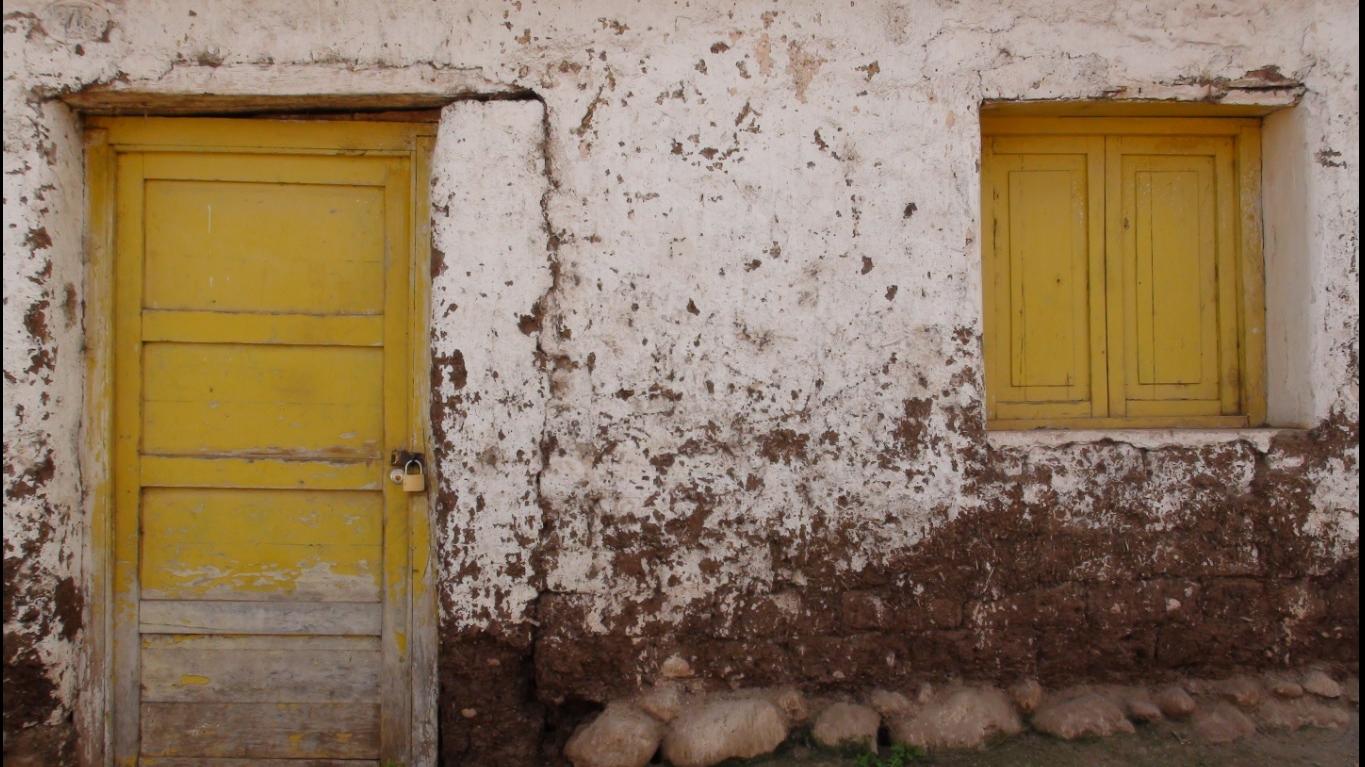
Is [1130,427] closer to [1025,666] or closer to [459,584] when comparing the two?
Answer: [1025,666]

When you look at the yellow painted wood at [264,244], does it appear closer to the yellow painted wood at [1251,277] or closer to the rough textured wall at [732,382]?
the rough textured wall at [732,382]

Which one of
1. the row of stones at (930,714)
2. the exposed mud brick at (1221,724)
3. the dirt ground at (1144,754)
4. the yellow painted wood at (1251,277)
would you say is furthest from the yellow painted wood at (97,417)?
the yellow painted wood at (1251,277)

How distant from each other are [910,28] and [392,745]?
285 cm

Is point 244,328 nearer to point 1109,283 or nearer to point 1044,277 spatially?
point 1044,277

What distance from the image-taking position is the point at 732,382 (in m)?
2.89

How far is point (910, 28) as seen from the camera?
293 centimetres

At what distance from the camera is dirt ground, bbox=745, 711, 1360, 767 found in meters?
2.77

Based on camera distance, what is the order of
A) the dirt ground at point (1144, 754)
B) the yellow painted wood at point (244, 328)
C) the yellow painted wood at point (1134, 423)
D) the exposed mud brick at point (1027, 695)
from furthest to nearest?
the yellow painted wood at point (1134, 423) < the yellow painted wood at point (244, 328) < the exposed mud brick at point (1027, 695) < the dirt ground at point (1144, 754)

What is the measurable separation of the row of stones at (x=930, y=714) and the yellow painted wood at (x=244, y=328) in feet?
4.93

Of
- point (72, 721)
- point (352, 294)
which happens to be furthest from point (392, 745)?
point (352, 294)

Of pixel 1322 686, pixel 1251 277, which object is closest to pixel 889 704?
pixel 1322 686

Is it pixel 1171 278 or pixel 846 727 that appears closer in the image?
pixel 846 727

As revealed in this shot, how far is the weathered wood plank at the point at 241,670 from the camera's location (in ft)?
9.82

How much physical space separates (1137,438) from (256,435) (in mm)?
2825
